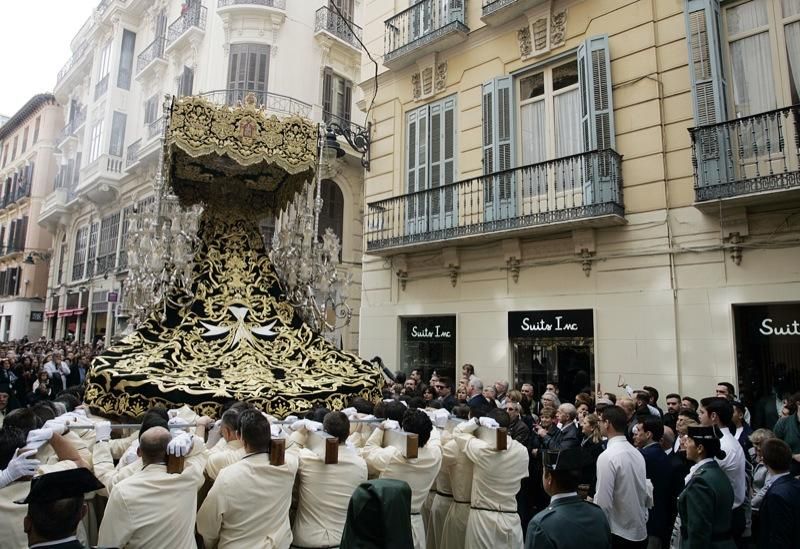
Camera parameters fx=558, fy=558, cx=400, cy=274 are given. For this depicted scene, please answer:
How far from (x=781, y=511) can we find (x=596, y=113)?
25.2ft

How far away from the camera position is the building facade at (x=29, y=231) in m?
31.3

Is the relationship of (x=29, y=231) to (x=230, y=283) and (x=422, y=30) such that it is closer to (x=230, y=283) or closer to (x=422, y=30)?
(x=422, y=30)

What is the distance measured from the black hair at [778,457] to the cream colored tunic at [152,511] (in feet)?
11.9

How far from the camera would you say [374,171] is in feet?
44.9

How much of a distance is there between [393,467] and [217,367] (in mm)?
3634

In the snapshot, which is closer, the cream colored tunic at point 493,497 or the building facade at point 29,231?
the cream colored tunic at point 493,497

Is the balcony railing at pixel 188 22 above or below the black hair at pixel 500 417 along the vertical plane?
above

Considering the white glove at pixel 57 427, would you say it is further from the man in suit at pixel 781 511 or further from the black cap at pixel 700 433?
the man in suit at pixel 781 511

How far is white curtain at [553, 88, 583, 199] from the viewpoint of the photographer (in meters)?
9.91

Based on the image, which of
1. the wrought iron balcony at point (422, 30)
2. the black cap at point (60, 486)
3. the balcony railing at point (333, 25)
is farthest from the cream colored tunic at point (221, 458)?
the balcony railing at point (333, 25)

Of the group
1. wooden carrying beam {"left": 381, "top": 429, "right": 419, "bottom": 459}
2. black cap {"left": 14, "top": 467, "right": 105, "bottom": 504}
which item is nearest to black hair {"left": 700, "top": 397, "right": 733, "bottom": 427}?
wooden carrying beam {"left": 381, "top": 429, "right": 419, "bottom": 459}

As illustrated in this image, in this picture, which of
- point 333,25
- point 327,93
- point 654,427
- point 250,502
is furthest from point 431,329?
point 333,25

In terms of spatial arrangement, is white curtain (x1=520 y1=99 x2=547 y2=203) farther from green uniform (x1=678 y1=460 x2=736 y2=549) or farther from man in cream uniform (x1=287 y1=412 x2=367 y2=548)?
man in cream uniform (x1=287 y1=412 x2=367 y2=548)

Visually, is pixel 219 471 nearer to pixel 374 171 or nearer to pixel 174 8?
pixel 374 171
